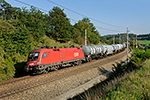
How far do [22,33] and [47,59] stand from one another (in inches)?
318

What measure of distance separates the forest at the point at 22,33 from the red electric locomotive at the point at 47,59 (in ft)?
10.1

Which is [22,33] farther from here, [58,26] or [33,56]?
[58,26]

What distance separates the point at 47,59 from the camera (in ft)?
45.4

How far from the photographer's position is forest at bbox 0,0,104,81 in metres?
15.7


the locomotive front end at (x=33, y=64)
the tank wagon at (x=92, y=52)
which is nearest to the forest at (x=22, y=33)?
the locomotive front end at (x=33, y=64)

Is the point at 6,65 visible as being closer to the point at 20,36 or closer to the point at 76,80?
the point at 20,36

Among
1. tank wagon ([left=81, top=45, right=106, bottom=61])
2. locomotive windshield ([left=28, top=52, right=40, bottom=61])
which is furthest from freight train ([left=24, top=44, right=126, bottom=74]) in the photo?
tank wagon ([left=81, top=45, right=106, bottom=61])

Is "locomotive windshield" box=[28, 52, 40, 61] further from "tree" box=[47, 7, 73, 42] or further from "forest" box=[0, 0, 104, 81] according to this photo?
"tree" box=[47, 7, 73, 42]

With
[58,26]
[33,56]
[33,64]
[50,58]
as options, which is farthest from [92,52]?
[58,26]

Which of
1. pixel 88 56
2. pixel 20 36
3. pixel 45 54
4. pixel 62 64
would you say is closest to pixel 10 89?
pixel 45 54

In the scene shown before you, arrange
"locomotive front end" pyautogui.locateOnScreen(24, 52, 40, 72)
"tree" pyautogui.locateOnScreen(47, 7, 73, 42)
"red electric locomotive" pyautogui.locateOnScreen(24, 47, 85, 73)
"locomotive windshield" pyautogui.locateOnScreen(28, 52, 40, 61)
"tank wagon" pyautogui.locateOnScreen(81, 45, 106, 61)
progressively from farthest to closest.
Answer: "tree" pyautogui.locateOnScreen(47, 7, 73, 42), "tank wagon" pyautogui.locateOnScreen(81, 45, 106, 61), "locomotive windshield" pyautogui.locateOnScreen(28, 52, 40, 61), "red electric locomotive" pyautogui.locateOnScreen(24, 47, 85, 73), "locomotive front end" pyautogui.locateOnScreen(24, 52, 40, 72)

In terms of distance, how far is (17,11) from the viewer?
29625 millimetres

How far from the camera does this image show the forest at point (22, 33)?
51.4 ft

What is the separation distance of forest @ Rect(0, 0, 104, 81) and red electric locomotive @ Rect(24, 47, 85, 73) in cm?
308
